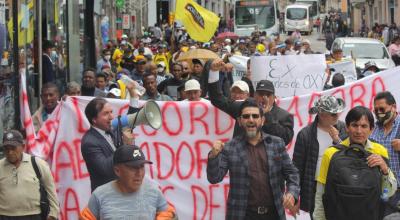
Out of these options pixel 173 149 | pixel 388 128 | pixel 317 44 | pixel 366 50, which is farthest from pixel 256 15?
pixel 388 128

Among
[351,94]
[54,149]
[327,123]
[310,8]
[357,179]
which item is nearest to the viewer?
[357,179]

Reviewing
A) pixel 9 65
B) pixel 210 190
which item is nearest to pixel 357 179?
pixel 210 190

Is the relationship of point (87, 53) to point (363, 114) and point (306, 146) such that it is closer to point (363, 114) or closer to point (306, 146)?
point (306, 146)

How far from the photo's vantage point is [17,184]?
679 cm

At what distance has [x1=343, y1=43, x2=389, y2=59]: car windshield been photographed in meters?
22.4

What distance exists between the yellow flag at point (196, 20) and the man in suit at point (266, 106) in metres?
6.49

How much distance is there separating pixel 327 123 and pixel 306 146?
9.3 inches

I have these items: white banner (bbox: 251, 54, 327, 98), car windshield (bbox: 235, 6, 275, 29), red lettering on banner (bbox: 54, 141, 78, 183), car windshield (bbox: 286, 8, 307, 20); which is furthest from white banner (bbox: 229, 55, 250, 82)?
car windshield (bbox: 286, 8, 307, 20)

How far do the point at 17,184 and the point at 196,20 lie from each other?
26.2ft

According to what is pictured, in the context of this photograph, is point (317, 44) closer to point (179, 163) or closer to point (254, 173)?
point (179, 163)

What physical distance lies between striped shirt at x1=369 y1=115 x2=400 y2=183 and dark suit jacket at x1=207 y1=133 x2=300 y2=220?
0.89 m

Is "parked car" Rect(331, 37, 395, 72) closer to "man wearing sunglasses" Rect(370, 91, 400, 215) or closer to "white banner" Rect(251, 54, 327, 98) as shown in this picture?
"white banner" Rect(251, 54, 327, 98)

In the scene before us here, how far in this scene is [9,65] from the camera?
369 inches

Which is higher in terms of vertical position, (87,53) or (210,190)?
(87,53)
